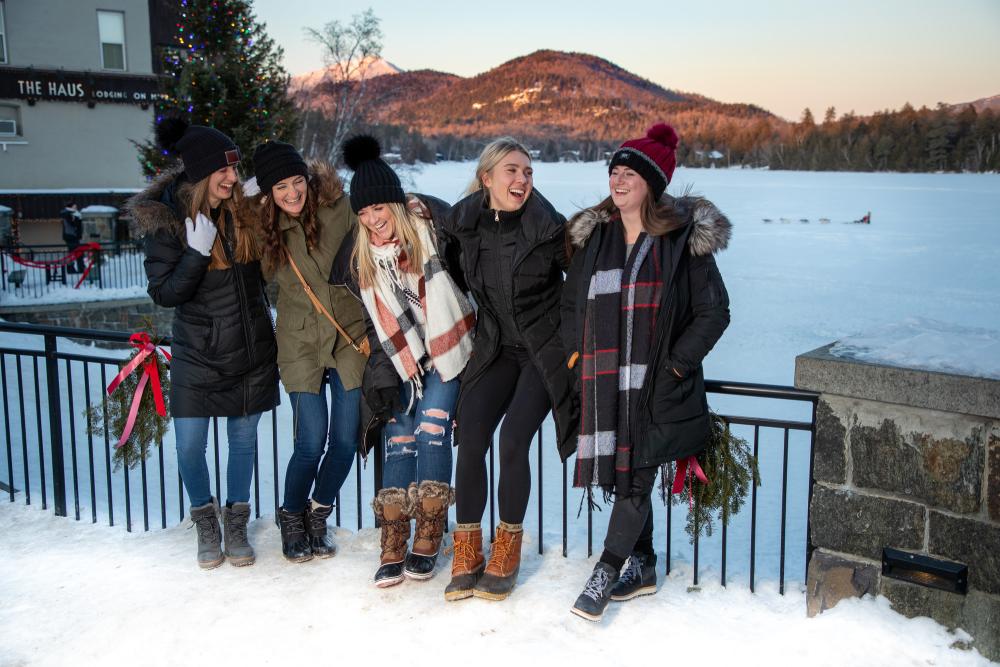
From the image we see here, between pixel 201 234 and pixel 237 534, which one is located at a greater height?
pixel 201 234

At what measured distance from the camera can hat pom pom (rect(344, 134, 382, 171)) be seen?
11.8 ft

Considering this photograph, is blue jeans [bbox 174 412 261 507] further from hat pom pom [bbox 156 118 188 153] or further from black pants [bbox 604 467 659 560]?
black pants [bbox 604 467 659 560]


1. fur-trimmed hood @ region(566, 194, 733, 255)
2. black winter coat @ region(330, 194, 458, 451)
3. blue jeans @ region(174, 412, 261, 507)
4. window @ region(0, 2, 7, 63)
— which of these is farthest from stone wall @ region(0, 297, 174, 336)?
fur-trimmed hood @ region(566, 194, 733, 255)

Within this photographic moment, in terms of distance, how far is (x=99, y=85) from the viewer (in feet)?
74.8

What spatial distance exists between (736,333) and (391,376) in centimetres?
1958

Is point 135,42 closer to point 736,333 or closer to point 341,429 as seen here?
point 736,333

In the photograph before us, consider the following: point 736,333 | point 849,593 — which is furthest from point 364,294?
point 736,333

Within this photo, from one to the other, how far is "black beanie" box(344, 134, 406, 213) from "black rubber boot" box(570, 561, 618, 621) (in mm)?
1755

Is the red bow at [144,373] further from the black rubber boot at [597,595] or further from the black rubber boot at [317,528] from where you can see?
the black rubber boot at [597,595]

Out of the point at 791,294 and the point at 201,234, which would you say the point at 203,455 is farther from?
the point at 791,294

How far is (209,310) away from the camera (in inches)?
145

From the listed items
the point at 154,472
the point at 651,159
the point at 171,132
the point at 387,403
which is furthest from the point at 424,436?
the point at 154,472

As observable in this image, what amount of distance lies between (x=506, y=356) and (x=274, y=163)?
132cm

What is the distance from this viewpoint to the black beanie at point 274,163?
3609 millimetres
